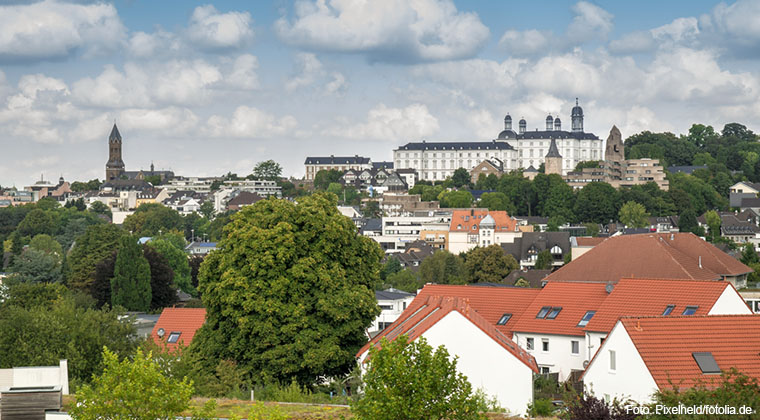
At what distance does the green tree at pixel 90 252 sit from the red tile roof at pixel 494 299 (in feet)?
123

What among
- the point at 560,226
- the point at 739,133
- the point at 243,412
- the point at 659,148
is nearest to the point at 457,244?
the point at 560,226

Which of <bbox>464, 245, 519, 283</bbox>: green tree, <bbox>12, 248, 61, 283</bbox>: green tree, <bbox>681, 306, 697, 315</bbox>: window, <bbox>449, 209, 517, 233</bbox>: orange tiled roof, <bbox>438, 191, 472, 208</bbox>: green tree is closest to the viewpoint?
<bbox>681, 306, 697, 315</bbox>: window

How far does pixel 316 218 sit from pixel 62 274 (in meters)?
49.7

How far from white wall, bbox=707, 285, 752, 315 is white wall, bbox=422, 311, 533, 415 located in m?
7.20

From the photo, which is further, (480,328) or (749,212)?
(749,212)

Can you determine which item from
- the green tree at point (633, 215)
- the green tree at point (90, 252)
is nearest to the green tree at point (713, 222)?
the green tree at point (633, 215)

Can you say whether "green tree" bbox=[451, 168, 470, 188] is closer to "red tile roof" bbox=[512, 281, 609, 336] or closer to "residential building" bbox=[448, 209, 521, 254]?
"residential building" bbox=[448, 209, 521, 254]

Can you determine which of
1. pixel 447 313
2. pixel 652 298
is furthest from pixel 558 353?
→ pixel 447 313

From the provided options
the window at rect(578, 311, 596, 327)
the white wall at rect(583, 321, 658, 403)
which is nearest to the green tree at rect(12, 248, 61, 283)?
the window at rect(578, 311, 596, 327)

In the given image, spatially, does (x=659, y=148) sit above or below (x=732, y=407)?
above

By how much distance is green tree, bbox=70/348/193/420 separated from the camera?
46.2ft

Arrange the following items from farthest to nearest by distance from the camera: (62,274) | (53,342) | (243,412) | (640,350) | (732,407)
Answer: (62,274), (53,342), (640,350), (243,412), (732,407)

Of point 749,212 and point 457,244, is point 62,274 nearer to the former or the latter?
point 457,244

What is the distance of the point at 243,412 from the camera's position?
18.1 m
